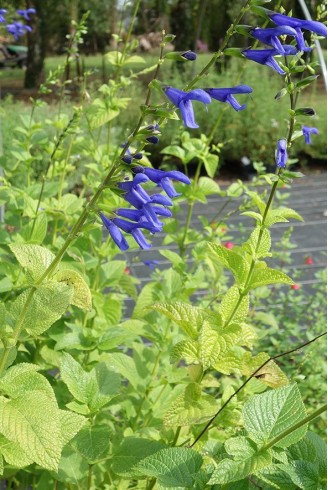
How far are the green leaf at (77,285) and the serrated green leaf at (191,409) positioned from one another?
27cm

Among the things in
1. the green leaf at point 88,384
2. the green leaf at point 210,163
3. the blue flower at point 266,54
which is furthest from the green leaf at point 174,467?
the green leaf at point 210,163

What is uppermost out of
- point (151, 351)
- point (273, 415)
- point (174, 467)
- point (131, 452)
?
point (273, 415)

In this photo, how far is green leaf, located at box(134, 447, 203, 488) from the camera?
1.08 m

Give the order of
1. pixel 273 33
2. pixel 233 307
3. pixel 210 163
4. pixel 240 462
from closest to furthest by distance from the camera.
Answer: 1. pixel 240 462
2. pixel 273 33
3. pixel 233 307
4. pixel 210 163

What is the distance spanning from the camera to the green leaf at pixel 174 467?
1.08 metres

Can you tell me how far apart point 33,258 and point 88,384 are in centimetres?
30

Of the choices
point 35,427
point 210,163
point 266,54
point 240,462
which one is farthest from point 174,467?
point 210,163

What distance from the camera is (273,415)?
110 centimetres

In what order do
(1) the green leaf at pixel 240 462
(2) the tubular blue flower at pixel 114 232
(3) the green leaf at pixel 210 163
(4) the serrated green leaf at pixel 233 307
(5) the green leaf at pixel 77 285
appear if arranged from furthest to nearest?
(3) the green leaf at pixel 210 163
(4) the serrated green leaf at pixel 233 307
(5) the green leaf at pixel 77 285
(2) the tubular blue flower at pixel 114 232
(1) the green leaf at pixel 240 462

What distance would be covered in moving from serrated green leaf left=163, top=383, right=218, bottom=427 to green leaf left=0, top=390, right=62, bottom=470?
0.97 ft

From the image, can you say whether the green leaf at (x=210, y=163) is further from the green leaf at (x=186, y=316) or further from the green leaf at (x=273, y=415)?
the green leaf at (x=273, y=415)

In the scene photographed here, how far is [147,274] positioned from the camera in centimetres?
482

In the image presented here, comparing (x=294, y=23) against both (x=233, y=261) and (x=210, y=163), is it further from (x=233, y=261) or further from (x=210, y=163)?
(x=210, y=163)

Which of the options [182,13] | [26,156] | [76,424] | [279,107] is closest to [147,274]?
[26,156]
